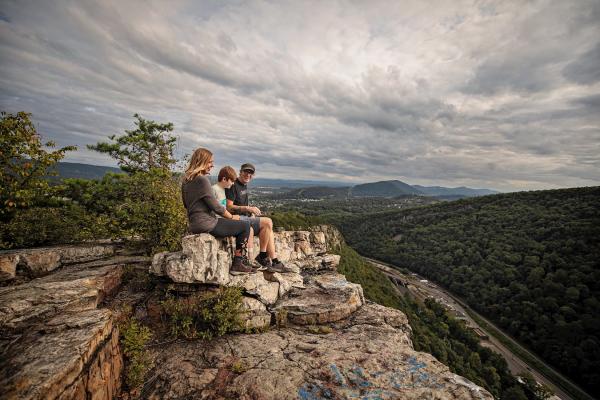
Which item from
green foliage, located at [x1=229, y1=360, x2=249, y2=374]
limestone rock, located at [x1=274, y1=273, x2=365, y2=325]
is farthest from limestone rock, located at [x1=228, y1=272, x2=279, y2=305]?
green foliage, located at [x1=229, y1=360, x2=249, y2=374]

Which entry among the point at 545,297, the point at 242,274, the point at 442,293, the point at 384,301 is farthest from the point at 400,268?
the point at 242,274

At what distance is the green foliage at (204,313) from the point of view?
612 cm

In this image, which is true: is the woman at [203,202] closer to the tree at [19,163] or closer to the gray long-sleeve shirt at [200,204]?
the gray long-sleeve shirt at [200,204]

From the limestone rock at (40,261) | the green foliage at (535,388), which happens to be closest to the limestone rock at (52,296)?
the limestone rock at (40,261)

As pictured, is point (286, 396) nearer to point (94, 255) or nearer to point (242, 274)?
point (242, 274)

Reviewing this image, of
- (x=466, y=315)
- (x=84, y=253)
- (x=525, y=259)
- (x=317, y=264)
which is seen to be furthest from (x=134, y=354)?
(x=525, y=259)

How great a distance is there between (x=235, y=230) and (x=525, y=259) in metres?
112

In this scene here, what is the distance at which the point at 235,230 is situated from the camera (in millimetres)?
7477

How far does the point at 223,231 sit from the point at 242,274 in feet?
4.91

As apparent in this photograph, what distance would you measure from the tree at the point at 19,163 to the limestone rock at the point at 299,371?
831 cm

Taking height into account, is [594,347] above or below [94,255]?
below

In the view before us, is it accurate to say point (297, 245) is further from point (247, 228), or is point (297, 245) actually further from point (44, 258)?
point (44, 258)

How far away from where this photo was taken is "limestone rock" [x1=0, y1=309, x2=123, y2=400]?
125 inches

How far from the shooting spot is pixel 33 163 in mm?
9078
